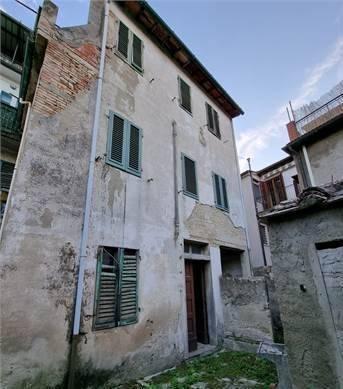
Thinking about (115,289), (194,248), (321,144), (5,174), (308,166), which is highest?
(321,144)

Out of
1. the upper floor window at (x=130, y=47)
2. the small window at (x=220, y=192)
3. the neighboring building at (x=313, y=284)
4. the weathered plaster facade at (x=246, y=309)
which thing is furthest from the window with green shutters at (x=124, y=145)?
the weathered plaster facade at (x=246, y=309)

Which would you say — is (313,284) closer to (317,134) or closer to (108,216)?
(108,216)

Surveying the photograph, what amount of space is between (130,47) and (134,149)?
143 inches

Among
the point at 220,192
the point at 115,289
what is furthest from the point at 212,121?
the point at 115,289

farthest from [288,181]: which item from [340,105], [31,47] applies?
[31,47]

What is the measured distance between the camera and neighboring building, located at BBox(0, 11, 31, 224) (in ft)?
21.6

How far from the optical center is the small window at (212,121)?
33.5 feet

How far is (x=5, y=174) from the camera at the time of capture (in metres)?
6.58

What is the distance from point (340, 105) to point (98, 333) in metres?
10.1

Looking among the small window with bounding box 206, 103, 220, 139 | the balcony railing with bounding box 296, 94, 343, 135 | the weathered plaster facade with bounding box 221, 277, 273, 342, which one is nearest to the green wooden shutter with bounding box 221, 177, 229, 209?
the small window with bounding box 206, 103, 220, 139

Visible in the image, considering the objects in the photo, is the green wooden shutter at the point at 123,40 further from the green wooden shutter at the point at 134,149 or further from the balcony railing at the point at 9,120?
the balcony railing at the point at 9,120

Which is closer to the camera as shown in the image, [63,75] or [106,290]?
[106,290]

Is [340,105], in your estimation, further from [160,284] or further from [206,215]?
[160,284]

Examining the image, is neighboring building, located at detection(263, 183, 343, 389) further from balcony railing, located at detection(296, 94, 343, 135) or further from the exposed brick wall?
balcony railing, located at detection(296, 94, 343, 135)
